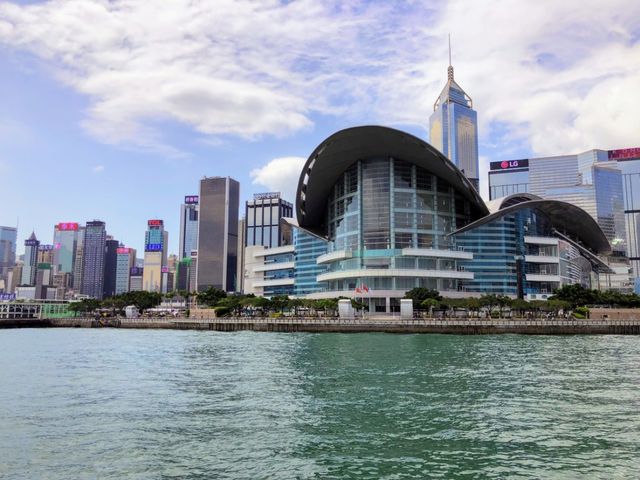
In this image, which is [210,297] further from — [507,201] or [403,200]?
[507,201]

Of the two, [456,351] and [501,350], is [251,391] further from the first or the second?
[501,350]

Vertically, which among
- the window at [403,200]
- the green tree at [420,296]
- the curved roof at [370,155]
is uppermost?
the curved roof at [370,155]

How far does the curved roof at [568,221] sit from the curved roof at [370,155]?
4725 mm

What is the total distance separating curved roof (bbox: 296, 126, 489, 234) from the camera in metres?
99.7

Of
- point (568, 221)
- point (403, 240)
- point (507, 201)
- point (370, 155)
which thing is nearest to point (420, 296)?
point (403, 240)

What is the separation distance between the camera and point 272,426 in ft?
65.9

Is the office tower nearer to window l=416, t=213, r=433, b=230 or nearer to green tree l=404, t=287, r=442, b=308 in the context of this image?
window l=416, t=213, r=433, b=230

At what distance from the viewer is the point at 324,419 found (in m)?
21.0

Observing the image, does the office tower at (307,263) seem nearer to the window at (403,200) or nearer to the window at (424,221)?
the window at (403,200)

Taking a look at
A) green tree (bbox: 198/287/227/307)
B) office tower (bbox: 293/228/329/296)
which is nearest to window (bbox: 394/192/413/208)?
office tower (bbox: 293/228/329/296)

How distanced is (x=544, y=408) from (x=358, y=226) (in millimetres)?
85860

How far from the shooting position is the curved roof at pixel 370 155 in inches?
3925

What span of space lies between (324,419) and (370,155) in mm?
90491

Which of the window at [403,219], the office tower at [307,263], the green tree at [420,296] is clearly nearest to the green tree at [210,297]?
the office tower at [307,263]
